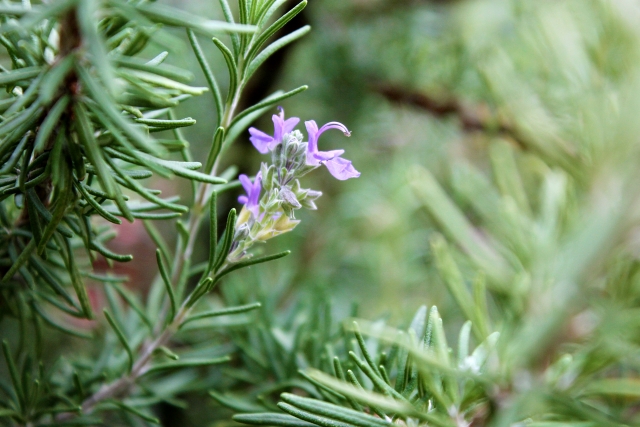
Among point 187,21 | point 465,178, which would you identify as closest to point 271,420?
point 187,21

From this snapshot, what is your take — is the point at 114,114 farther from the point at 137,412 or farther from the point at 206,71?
the point at 137,412

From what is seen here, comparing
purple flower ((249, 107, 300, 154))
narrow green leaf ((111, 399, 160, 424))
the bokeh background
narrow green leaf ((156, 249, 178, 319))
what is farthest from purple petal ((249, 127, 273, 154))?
the bokeh background

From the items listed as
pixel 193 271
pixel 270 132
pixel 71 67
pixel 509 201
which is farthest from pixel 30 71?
pixel 270 132

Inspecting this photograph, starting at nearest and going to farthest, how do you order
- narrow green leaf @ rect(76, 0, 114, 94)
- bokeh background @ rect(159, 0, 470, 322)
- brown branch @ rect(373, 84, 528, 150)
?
1. narrow green leaf @ rect(76, 0, 114, 94)
2. brown branch @ rect(373, 84, 528, 150)
3. bokeh background @ rect(159, 0, 470, 322)

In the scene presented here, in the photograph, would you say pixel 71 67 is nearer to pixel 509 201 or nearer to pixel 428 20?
pixel 509 201

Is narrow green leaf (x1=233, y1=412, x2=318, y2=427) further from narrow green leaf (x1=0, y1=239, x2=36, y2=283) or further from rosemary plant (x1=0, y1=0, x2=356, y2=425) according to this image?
narrow green leaf (x1=0, y1=239, x2=36, y2=283)

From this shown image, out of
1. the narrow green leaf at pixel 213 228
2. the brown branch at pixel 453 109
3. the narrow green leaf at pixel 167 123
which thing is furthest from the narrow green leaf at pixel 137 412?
the brown branch at pixel 453 109

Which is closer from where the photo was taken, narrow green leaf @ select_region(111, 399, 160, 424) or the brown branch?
narrow green leaf @ select_region(111, 399, 160, 424)
